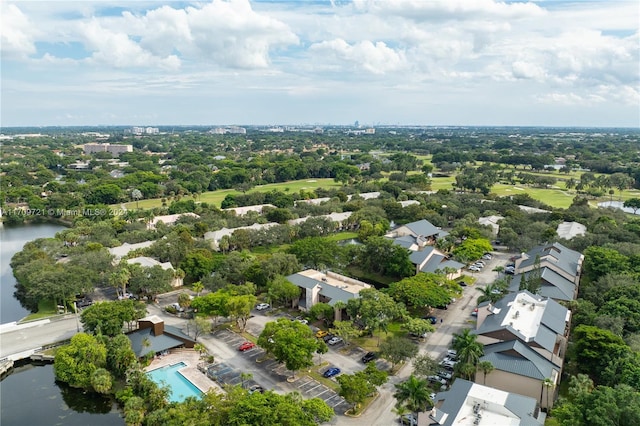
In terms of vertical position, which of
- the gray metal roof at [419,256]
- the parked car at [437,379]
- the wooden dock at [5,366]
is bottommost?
the wooden dock at [5,366]

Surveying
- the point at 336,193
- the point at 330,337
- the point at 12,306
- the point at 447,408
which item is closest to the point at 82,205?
the point at 12,306

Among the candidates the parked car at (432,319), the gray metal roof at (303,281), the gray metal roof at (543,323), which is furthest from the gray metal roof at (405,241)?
the gray metal roof at (543,323)

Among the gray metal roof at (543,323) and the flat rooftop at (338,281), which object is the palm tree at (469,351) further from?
the flat rooftop at (338,281)

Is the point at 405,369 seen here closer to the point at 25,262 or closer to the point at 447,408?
the point at 447,408

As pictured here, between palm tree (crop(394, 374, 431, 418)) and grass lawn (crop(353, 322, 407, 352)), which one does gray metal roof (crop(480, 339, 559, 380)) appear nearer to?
palm tree (crop(394, 374, 431, 418))

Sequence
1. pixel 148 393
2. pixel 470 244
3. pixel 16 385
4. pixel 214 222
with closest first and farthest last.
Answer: pixel 148 393 < pixel 16 385 < pixel 470 244 < pixel 214 222

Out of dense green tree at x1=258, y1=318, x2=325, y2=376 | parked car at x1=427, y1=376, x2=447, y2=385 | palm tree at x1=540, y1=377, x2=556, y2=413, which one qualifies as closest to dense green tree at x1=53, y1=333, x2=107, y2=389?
dense green tree at x1=258, y1=318, x2=325, y2=376
